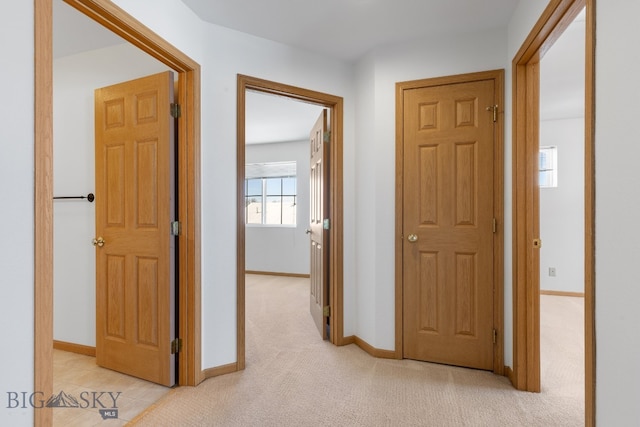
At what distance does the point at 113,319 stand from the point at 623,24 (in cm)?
299

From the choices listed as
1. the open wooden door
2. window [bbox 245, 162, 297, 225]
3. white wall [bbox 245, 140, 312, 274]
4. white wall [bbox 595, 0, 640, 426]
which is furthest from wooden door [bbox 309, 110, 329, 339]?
window [bbox 245, 162, 297, 225]

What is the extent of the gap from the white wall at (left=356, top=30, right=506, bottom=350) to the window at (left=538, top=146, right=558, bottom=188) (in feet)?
9.82

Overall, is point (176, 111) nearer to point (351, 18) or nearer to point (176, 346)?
point (351, 18)

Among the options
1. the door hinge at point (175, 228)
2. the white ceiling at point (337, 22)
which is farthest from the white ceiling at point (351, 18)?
the door hinge at point (175, 228)

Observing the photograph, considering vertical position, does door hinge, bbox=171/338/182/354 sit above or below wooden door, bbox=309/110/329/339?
below

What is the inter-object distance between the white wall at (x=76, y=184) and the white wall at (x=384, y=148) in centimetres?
196

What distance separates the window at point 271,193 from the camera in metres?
5.92

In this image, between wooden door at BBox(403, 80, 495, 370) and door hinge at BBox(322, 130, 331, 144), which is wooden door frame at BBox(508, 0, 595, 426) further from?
door hinge at BBox(322, 130, 331, 144)

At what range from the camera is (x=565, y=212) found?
449 cm

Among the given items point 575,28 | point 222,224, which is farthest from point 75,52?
point 575,28

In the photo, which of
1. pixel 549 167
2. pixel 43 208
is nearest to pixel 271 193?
pixel 549 167

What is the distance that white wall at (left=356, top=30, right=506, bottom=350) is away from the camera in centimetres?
246
